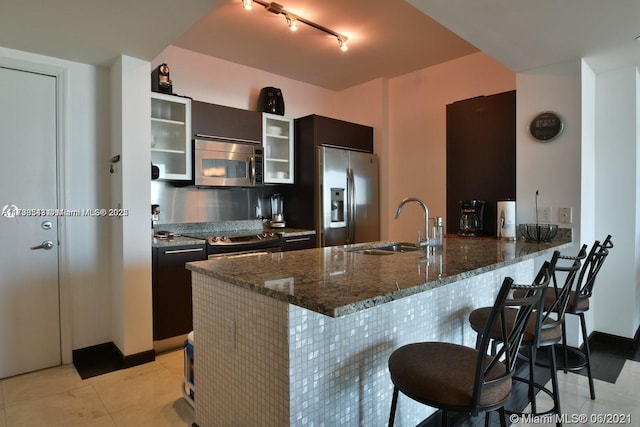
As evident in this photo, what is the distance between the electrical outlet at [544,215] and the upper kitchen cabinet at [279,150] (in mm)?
2477

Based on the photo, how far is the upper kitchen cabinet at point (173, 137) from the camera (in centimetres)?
325

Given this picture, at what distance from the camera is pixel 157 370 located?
2.61m

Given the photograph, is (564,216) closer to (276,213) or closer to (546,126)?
(546,126)

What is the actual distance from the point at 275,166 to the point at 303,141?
0.44m

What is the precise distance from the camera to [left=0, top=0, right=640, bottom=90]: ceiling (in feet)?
6.49

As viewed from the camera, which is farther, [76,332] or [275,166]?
[275,166]

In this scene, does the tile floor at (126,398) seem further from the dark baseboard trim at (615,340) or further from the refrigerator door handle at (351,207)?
the refrigerator door handle at (351,207)

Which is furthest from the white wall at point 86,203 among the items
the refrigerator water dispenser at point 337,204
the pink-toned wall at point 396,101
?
the refrigerator water dispenser at point 337,204

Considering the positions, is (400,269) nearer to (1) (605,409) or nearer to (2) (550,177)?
(1) (605,409)

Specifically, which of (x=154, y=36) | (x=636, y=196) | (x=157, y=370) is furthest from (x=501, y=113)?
(x=157, y=370)

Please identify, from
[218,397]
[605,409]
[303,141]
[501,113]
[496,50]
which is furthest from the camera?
[303,141]

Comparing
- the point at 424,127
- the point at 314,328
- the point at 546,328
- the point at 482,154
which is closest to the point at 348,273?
the point at 314,328

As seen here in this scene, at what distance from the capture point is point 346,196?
13.6 ft

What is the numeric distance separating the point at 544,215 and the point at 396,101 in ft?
7.59
